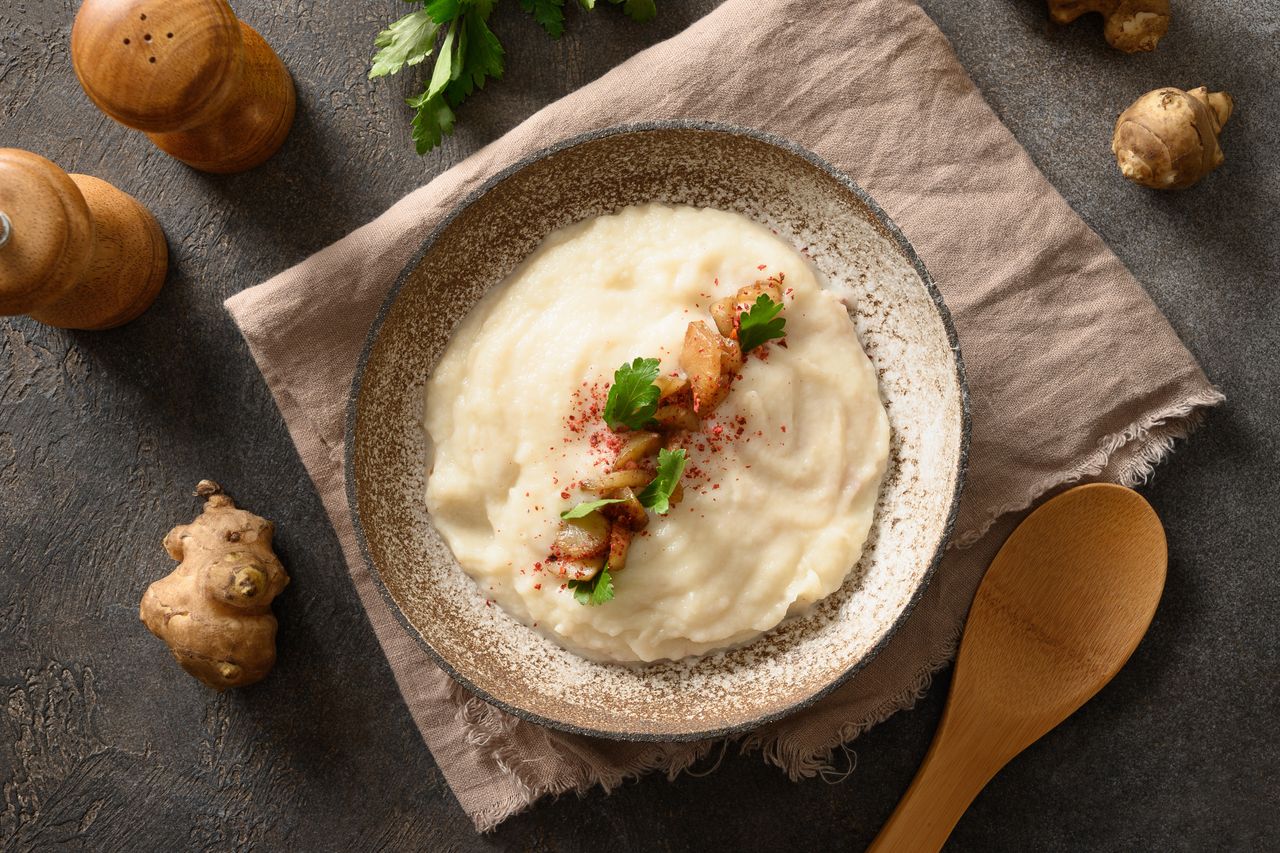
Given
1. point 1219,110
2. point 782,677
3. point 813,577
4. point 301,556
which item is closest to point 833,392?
point 813,577

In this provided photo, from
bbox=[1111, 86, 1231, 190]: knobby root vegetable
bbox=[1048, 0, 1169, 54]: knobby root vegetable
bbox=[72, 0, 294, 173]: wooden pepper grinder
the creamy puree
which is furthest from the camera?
bbox=[1048, 0, 1169, 54]: knobby root vegetable

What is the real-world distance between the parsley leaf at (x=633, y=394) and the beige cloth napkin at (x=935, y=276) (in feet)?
3.11

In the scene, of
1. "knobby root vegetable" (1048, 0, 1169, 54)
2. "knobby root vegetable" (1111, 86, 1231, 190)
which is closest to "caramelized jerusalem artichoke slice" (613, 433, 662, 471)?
"knobby root vegetable" (1111, 86, 1231, 190)

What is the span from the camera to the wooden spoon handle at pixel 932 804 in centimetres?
271

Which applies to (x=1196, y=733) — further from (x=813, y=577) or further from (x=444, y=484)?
(x=444, y=484)

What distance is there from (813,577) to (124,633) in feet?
7.49

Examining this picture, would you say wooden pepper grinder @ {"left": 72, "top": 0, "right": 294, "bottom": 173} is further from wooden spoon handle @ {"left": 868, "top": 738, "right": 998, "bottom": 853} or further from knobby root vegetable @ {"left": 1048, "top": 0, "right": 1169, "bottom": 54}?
wooden spoon handle @ {"left": 868, "top": 738, "right": 998, "bottom": 853}

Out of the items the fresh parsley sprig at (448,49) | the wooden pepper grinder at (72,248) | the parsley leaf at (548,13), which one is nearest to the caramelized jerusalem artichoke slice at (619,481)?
the fresh parsley sprig at (448,49)

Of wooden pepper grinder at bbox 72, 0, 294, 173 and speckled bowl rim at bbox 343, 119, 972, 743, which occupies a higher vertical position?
wooden pepper grinder at bbox 72, 0, 294, 173

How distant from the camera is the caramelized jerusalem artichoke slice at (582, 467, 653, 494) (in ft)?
7.68

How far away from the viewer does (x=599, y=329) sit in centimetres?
243

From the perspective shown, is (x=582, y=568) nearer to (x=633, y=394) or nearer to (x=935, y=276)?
(x=633, y=394)

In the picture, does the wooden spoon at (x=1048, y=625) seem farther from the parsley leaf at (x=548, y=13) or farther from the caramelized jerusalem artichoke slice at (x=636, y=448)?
the parsley leaf at (x=548, y=13)

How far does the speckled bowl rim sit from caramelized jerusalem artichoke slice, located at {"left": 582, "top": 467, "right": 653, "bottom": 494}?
2.12ft
